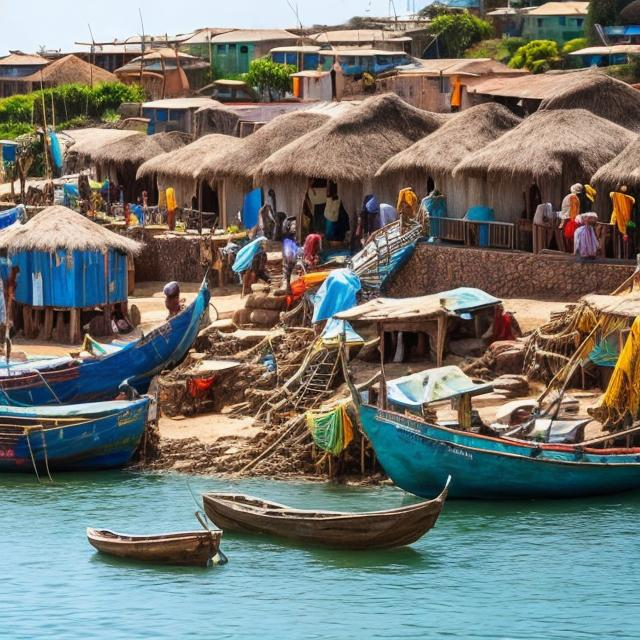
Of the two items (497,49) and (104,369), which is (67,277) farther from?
(497,49)

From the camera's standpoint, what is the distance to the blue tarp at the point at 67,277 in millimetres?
30078

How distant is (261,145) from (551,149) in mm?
8287

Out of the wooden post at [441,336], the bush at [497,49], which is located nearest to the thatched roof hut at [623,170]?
the wooden post at [441,336]

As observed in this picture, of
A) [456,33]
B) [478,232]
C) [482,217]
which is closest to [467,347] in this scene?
[478,232]

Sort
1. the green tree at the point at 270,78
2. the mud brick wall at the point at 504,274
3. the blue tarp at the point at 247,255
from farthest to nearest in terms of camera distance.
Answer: the green tree at the point at 270,78, the blue tarp at the point at 247,255, the mud brick wall at the point at 504,274

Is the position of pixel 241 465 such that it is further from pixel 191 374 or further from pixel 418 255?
pixel 418 255

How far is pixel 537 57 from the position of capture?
5850 cm

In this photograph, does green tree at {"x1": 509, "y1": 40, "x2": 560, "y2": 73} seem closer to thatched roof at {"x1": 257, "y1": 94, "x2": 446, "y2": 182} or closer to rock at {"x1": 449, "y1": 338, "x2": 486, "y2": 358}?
thatched roof at {"x1": 257, "y1": 94, "x2": 446, "y2": 182}

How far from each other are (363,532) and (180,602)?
7.46ft

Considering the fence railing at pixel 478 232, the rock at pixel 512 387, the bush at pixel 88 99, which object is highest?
the bush at pixel 88 99

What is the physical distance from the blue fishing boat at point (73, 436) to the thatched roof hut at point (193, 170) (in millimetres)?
12924

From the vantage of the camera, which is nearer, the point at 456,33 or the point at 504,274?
the point at 504,274

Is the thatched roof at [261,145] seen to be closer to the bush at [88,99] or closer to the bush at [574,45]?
the bush at [574,45]

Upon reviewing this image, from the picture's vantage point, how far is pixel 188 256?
3450 centimetres
